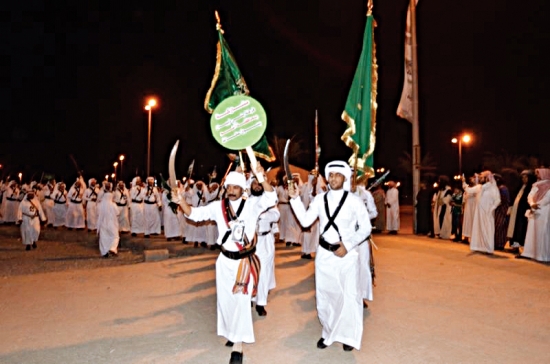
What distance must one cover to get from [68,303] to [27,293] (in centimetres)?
116

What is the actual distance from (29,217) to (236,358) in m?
11.7

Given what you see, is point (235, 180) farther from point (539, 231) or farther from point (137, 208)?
point (137, 208)

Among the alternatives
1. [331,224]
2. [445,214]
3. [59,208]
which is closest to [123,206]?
[59,208]

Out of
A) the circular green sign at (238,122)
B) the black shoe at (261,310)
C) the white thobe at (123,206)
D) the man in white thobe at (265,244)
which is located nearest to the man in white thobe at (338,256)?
the circular green sign at (238,122)

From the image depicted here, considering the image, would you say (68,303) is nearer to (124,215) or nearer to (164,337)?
(164,337)

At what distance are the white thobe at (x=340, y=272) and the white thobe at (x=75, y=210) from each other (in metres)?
16.1

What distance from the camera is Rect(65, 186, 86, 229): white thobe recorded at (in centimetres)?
1934

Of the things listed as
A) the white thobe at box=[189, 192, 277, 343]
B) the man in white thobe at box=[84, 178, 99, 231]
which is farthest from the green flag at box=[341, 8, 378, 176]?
the man in white thobe at box=[84, 178, 99, 231]

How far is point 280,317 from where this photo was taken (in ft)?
21.0

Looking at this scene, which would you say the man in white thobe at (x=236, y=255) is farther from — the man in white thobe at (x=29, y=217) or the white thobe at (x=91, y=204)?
the white thobe at (x=91, y=204)

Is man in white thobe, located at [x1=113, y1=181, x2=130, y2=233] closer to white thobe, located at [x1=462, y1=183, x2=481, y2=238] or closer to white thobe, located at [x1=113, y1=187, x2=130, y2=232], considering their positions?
white thobe, located at [x1=113, y1=187, x2=130, y2=232]

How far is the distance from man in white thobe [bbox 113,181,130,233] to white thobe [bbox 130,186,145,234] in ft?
1.68

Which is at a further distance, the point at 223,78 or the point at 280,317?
the point at 223,78

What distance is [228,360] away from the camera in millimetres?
4871
